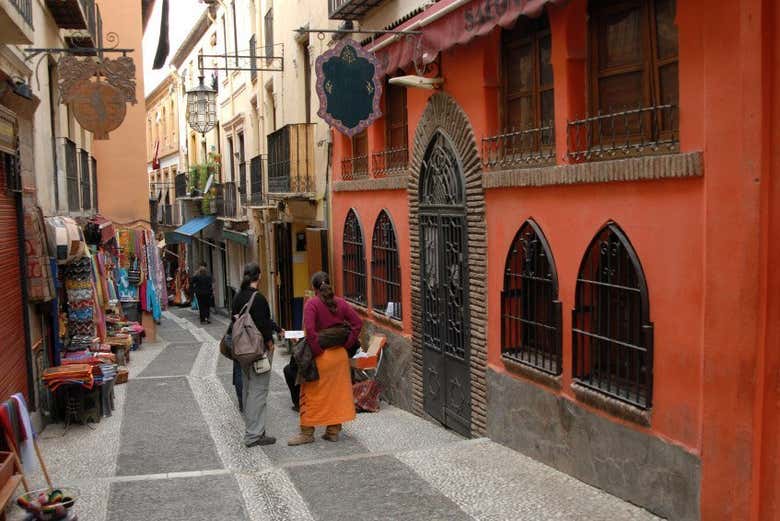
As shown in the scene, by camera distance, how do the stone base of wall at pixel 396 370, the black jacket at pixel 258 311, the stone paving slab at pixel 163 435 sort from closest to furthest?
the stone paving slab at pixel 163 435
the black jacket at pixel 258 311
the stone base of wall at pixel 396 370

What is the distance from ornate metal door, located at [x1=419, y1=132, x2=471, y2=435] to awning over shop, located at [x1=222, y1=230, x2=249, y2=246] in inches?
530

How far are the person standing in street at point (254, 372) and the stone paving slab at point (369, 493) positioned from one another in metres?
1.15

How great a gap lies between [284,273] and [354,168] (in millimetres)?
4999

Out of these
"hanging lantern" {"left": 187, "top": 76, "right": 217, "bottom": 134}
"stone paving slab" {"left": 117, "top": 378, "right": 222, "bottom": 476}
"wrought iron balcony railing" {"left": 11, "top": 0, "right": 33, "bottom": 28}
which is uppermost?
"hanging lantern" {"left": 187, "top": 76, "right": 217, "bottom": 134}

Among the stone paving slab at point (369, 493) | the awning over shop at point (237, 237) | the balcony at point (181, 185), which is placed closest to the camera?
the stone paving slab at point (369, 493)

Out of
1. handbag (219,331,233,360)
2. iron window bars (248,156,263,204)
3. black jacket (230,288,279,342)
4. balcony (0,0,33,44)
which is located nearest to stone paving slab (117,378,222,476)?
handbag (219,331,233,360)

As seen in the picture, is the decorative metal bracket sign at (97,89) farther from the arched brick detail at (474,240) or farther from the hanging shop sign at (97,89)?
the arched brick detail at (474,240)

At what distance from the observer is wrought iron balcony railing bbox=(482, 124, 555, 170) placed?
7.44 m

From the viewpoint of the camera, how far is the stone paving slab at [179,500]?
250 inches

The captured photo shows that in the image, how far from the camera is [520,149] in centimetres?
791

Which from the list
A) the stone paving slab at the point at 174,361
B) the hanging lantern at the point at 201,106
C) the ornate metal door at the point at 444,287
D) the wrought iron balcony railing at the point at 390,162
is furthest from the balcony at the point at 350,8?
the hanging lantern at the point at 201,106

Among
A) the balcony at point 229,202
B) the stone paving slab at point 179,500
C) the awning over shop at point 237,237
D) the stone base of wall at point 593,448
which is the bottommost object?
the stone paving slab at point 179,500

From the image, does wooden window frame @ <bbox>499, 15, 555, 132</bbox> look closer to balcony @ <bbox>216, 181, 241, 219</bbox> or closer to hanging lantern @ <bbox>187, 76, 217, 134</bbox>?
hanging lantern @ <bbox>187, 76, 217, 134</bbox>

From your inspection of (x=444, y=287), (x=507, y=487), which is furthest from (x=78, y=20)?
(x=507, y=487)
